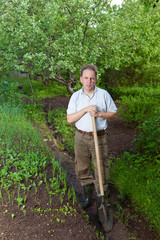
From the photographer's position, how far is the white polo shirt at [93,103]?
3232 millimetres

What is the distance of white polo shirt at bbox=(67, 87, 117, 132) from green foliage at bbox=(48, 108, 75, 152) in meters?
2.77

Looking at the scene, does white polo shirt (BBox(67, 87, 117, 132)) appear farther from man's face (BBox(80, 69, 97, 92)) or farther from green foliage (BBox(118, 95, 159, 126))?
green foliage (BBox(118, 95, 159, 126))

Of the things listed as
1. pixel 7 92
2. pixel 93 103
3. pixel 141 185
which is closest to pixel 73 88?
pixel 7 92

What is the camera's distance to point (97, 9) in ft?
22.9

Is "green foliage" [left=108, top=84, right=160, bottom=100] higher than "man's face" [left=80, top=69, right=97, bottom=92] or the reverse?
the reverse

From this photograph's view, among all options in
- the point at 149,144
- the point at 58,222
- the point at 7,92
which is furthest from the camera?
the point at 7,92

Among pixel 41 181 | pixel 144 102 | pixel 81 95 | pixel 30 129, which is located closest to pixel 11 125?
pixel 30 129

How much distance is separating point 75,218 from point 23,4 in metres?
5.95

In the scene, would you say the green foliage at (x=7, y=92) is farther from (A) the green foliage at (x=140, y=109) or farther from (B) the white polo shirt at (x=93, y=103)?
(B) the white polo shirt at (x=93, y=103)

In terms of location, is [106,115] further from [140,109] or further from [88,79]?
[140,109]

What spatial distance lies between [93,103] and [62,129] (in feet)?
12.7

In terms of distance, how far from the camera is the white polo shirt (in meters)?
3.23

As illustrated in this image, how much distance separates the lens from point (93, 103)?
3.23 metres

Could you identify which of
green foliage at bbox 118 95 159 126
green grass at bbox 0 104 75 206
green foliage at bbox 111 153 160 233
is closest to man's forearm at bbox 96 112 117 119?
green grass at bbox 0 104 75 206
